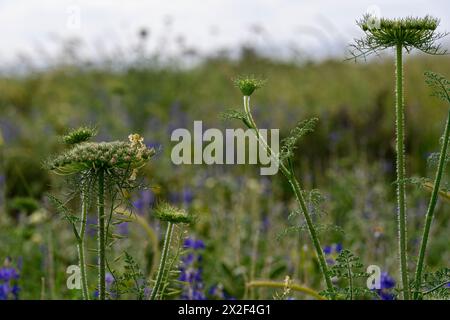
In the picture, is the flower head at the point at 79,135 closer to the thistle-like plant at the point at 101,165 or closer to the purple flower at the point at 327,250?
the thistle-like plant at the point at 101,165

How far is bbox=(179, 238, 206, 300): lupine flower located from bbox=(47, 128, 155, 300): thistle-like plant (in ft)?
2.45

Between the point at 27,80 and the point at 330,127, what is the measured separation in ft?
18.6

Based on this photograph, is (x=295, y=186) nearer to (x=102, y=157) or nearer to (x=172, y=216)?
(x=172, y=216)

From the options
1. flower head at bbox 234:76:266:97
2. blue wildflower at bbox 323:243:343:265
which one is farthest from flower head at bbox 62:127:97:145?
blue wildflower at bbox 323:243:343:265

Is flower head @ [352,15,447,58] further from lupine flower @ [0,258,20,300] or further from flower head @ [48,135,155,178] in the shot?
lupine flower @ [0,258,20,300]

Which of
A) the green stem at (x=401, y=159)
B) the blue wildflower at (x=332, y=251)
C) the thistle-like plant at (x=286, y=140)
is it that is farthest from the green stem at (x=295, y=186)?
the blue wildflower at (x=332, y=251)

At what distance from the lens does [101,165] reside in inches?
62.8

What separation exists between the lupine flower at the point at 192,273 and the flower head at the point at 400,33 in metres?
0.99

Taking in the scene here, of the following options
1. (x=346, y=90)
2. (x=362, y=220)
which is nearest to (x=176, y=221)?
(x=362, y=220)

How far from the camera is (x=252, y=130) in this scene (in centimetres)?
162

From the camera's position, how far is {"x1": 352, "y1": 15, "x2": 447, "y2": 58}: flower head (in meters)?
1.61

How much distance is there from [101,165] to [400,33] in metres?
0.65

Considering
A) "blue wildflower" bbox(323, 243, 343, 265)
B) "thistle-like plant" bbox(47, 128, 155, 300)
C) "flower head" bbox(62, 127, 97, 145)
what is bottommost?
"blue wildflower" bbox(323, 243, 343, 265)
